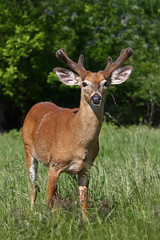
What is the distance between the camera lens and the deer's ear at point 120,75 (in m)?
4.45

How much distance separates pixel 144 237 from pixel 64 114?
206 centimetres

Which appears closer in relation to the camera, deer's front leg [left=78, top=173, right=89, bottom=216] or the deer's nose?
the deer's nose

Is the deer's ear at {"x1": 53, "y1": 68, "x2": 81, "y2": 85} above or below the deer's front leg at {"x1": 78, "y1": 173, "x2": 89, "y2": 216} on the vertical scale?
above

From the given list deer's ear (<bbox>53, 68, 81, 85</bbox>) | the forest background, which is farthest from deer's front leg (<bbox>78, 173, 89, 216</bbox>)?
the forest background

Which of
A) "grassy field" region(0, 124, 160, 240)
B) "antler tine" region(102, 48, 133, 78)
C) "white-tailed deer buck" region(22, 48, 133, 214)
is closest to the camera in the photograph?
"grassy field" region(0, 124, 160, 240)

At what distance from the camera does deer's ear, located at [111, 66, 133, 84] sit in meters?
4.45

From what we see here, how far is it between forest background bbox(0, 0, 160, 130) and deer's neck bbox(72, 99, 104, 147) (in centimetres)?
812

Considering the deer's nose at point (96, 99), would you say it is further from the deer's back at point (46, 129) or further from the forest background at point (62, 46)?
the forest background at point (62, 46)

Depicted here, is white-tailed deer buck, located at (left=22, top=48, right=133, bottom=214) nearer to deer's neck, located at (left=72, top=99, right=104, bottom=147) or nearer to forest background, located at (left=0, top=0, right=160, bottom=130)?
deer's neck, located at (left=72, top=99, right=104, bottom=147)

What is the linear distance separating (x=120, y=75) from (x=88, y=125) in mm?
804

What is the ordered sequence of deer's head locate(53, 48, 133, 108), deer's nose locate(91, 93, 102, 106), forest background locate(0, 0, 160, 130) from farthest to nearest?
forest background locate(0, 0, 160, 130) → deer's head locate(53, 48, 133, 108) → deer's nose locate(91, 93, 102, 106)

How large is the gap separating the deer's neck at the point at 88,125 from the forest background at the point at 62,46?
8.12 meters

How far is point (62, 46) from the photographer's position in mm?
14602

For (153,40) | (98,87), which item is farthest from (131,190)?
(153,40)
